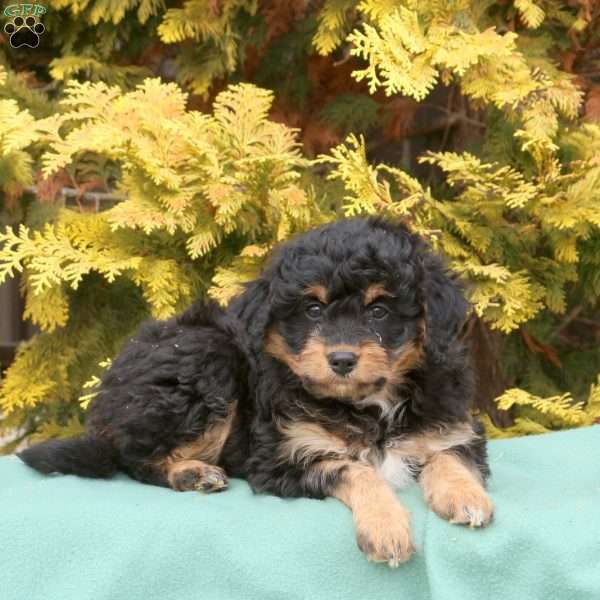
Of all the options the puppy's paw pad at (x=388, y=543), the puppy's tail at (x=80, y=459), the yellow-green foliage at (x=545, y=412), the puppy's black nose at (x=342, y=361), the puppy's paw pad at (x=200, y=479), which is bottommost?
the yellow-green foliage at (x=545, y=412)

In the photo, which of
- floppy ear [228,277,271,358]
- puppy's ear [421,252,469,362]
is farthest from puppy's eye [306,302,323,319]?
puppy's ear [421,252,469,362]

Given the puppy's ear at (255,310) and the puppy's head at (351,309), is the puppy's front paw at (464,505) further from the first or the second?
the puppy's ear at (255,310)

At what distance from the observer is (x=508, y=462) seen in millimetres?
3492

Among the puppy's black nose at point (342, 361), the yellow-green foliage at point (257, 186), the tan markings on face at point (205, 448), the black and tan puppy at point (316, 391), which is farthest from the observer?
the yellow-green foliage at point (257, 186)

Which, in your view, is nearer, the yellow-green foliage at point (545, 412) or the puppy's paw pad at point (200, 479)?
the puppy's paw pad at point (200, 479)

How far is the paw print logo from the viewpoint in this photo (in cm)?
499

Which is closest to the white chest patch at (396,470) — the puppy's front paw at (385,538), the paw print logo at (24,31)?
the puppy's front paw at (385,538)

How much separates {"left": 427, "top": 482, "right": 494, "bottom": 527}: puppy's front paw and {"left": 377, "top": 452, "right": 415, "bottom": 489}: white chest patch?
297 millimetres

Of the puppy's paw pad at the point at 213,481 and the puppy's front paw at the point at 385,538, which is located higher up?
the puppy's front paw at the point at 385,538

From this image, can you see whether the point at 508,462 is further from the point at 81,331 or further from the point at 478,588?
the point at 81,331

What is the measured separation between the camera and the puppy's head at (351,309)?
2732 mm

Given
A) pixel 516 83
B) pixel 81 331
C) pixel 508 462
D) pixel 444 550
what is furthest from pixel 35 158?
pixel 444 550

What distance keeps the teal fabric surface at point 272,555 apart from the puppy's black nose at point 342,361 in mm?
436

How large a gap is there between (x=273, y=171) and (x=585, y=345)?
2.51 m
